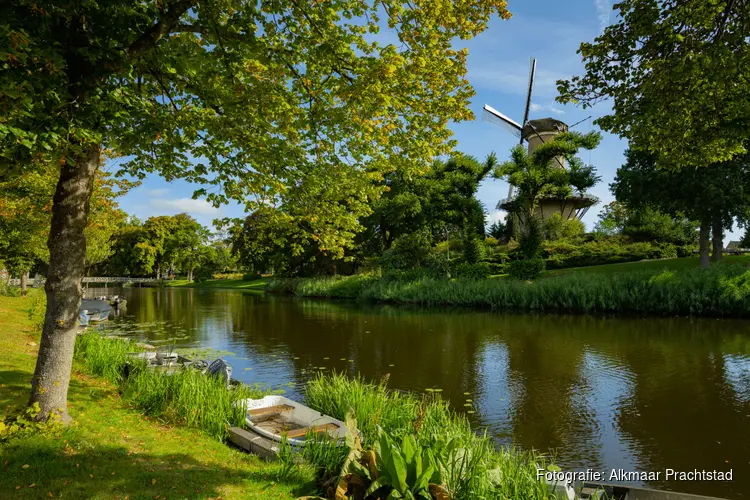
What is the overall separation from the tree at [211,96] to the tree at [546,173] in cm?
3606

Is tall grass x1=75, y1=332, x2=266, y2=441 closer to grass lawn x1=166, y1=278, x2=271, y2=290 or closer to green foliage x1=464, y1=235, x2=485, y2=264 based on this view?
green foliage x1=464, y1=235, x2=485, y2=264

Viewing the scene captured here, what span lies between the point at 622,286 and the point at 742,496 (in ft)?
65.2

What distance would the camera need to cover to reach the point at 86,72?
5375 mm

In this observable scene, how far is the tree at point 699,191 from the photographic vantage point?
27188 millimetres

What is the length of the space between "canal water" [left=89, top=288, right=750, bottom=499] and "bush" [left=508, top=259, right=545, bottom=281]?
24.3 feet

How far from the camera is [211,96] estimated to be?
20.8 feet

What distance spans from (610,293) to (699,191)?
10000mm

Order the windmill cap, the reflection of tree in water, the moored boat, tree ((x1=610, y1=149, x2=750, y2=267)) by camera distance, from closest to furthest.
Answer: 1. the reflection of tree in water
2. the moored boat
3. tree ((x1=610, y1=149, x2=750, y2=267))
4. the windmill cap

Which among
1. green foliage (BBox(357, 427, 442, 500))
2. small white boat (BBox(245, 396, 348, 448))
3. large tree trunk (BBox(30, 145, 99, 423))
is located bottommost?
small white boat (BBox(245, 396, 348, 448))

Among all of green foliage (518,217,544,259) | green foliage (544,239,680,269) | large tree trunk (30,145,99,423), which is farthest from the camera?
green foliage (518,217,544,259)

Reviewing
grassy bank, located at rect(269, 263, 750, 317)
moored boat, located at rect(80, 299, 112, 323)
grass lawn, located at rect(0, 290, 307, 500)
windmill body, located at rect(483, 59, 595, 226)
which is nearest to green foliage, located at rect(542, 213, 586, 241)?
windmill body, located at rect(483, 59, 595, 226)

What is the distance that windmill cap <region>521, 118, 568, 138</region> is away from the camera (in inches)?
2019

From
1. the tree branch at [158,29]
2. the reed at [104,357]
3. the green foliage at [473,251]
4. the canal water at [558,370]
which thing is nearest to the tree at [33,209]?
the reed at [104,357]

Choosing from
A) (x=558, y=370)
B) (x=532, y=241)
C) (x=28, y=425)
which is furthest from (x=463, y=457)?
(x=532, y=241)
